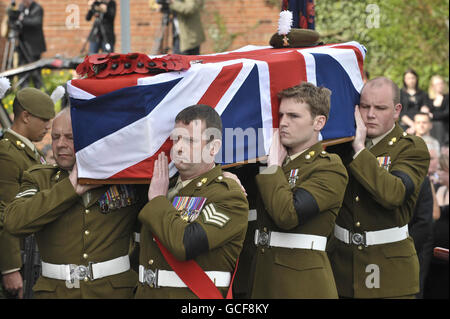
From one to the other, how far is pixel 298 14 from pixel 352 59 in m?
0.68

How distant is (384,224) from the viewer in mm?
4332

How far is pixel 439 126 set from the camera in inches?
387

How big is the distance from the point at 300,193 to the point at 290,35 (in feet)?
4.53

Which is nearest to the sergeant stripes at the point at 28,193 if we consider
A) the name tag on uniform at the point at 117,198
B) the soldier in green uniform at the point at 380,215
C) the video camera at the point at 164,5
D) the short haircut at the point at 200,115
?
the name tag on uniform at the point at 117,198

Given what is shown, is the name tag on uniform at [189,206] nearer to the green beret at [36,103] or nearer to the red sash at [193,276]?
the red sash at [193,276]

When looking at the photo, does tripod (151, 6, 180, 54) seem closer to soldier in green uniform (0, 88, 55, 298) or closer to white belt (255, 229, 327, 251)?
→ soldier in green uniform (0, 88, 55, 298)

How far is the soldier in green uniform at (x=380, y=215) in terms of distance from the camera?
14.1 feet

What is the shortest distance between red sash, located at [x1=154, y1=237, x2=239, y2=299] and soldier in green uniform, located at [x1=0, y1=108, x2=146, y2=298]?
47 cm

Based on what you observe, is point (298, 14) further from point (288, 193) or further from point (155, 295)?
point (155, 295)

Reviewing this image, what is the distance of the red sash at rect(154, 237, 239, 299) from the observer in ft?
11.2

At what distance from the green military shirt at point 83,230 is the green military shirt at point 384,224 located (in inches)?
50.9

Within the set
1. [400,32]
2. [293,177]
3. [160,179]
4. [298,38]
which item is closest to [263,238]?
[293,177]

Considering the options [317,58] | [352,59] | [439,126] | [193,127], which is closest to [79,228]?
[193,127]

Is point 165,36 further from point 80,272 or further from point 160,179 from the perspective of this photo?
point 160,179
